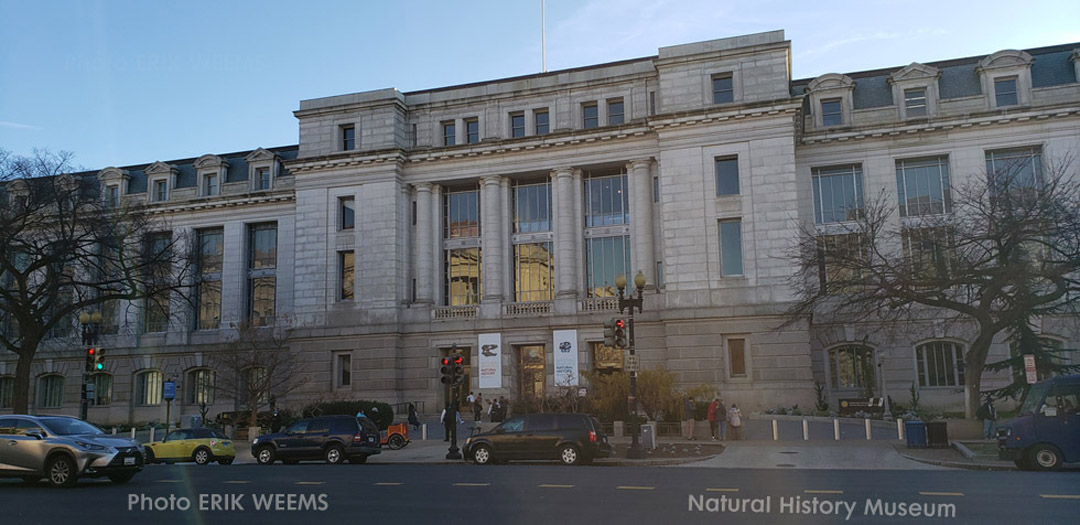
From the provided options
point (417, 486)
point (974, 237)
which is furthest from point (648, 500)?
point (974, 237)

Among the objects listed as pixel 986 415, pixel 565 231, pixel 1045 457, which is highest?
pixel 565 231

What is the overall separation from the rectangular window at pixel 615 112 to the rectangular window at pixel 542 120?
3769mm

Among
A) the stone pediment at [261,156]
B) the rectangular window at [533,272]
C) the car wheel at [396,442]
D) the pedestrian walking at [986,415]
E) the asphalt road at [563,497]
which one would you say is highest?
the stone pediment at [261,156]

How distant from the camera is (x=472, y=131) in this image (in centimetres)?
5009

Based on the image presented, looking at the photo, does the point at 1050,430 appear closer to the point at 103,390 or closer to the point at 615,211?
the point at 615,211

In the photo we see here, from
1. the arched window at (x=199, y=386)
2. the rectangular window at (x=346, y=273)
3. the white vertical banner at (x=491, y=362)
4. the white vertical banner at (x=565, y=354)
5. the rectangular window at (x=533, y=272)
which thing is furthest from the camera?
the arched window at (x=199, y=386)

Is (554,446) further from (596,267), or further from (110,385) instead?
(110,385)

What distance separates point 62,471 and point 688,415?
21.4m

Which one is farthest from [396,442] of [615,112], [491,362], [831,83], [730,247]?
[831,83]

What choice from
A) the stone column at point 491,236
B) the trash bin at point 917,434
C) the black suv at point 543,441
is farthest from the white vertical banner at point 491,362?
the trash bin at point 917,434

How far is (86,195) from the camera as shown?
39.3 metres

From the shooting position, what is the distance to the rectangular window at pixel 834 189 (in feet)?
151

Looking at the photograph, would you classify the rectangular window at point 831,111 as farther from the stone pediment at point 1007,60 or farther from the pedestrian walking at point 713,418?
the pedestrian walking at point 713,418

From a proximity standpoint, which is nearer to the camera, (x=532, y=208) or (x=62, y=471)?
(x=62, y=471)
